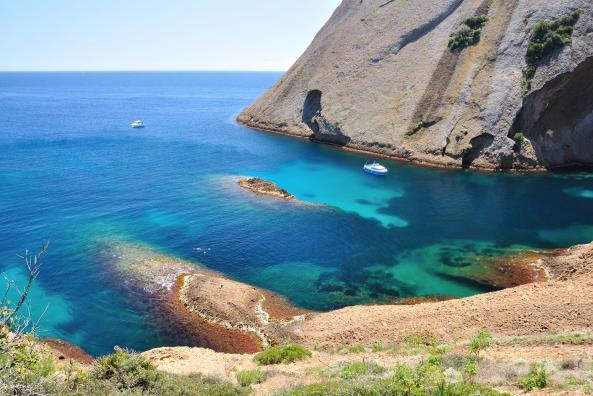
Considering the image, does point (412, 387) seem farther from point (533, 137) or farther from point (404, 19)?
point (404, 19)

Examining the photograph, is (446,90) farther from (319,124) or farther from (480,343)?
(480,343)

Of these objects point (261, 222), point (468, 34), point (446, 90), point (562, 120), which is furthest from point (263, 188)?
point (468, 34)

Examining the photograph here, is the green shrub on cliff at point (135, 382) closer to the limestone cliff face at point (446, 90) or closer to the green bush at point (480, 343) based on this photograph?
the green bush at point (480, 343)

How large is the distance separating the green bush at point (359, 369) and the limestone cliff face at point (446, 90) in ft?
197

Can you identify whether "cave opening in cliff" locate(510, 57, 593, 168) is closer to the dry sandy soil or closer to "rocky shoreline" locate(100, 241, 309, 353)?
the dry sandy soil

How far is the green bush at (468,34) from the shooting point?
8425cm

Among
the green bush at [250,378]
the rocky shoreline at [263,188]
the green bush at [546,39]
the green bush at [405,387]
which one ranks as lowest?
the green bush at [250,378]

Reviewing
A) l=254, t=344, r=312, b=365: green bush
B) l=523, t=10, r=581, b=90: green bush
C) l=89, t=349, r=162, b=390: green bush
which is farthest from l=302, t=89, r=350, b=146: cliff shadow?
l=89, t=349, r=162, b=390: green bush

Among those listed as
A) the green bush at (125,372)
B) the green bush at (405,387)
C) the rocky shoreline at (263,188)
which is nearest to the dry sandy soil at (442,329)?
the green bush at (405,387)

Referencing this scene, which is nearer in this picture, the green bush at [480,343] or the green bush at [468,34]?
the green bush at [480,343]

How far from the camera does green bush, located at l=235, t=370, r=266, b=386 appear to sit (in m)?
21.0

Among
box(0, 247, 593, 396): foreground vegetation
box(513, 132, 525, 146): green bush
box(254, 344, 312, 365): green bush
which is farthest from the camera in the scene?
box(513, 132, 525, 146): green bush

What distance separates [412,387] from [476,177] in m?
60.2

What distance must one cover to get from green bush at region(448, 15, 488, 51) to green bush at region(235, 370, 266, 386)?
79.4 m
